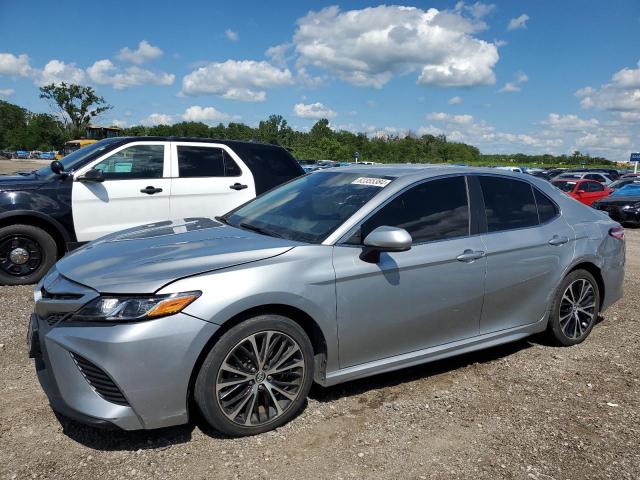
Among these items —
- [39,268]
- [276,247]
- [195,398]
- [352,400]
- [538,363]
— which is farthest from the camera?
[39,268]

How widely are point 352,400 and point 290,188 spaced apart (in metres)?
1.76


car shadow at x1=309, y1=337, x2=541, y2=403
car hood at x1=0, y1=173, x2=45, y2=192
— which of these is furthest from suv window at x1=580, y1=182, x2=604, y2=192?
car hood at x1=0, y1=173, x2=45, y2=192

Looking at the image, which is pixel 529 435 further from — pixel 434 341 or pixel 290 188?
pixel 290 188

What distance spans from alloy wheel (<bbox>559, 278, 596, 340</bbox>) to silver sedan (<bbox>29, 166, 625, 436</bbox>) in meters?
0.02

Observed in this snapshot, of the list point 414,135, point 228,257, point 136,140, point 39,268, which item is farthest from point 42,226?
point 414,135

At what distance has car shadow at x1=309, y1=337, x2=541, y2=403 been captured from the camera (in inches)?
140

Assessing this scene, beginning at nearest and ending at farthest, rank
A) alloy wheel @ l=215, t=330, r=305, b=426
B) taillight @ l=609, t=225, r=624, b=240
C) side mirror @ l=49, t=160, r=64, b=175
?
1. alloy wheel @ l=215, t=330, r=305, b=426
2. taillight @ l=609, t=225, r=624, b=240
3. side mirror @ l=49, t=160, r=64, b=175

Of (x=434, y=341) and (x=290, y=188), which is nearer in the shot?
(x=434, y=341)

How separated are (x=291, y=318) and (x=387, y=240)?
2.41ft

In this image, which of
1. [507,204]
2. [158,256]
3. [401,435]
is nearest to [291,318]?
[158,256]

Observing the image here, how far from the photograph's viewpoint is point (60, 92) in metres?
84.7

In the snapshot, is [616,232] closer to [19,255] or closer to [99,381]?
[99,381]

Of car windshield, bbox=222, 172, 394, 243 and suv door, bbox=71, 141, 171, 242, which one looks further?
suv door, bbox=71, 141, 171, 242

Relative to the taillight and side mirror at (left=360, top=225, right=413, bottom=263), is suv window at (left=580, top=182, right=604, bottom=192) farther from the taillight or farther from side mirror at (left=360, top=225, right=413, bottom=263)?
side mirror at (left=360, top=225, right=413, bottom=263)
